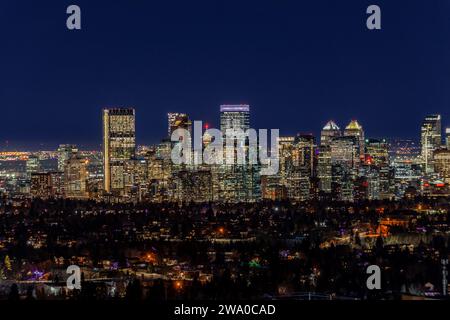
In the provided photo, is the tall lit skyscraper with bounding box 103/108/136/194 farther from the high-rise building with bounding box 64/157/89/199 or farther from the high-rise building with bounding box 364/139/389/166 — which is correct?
the high-rise building with bounding box 364/139/389/166

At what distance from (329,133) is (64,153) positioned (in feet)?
27.1

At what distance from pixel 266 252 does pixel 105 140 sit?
15.5m

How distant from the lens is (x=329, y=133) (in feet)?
95.8

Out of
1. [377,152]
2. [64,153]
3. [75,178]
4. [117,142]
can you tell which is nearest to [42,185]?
[75,178]

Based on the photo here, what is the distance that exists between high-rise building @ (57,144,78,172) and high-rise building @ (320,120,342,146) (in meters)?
7.47

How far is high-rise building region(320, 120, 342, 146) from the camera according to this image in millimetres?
28172

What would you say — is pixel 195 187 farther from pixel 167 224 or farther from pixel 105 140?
pixel 167 224

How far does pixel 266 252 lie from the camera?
13305 mm
